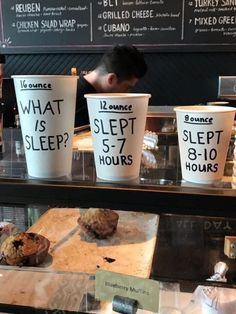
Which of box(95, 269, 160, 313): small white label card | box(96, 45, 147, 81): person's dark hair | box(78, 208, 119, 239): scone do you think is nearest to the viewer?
box(95, 269, 160, 313): small white label card

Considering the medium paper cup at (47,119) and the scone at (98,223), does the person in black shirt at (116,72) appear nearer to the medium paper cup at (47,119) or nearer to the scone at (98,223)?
the scone at (98,223)

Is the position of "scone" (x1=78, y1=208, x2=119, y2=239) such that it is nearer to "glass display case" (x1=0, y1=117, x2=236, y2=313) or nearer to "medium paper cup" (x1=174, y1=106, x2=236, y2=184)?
"glass display case" (x1=0, y1=117, x2=236, y2=313)

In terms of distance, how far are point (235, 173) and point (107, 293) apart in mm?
343

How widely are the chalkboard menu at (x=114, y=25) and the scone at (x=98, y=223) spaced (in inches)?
78.9

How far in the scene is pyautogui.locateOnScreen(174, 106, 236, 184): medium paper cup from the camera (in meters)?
0.60

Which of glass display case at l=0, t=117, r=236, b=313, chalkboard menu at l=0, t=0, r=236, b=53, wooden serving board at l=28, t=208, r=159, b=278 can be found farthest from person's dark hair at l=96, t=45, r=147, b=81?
wooden serving board at l=28, t=208, r=159, b=278

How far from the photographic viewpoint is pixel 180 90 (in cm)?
296

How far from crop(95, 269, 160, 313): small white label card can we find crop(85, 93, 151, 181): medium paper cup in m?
0.21

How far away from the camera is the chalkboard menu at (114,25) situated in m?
2.78

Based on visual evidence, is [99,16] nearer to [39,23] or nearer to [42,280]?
[39,23]

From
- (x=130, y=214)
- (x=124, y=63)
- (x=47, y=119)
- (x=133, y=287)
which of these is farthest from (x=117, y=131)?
(x=124, y=63)

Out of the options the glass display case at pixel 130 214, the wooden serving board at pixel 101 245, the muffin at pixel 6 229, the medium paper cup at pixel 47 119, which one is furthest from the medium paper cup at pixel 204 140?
the muffin at pixel 6 229

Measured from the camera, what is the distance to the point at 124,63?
258 cm

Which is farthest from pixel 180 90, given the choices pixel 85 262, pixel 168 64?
pixel 85 262
